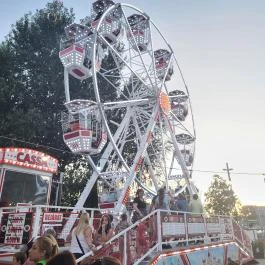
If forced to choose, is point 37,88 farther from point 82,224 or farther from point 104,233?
point 82,224

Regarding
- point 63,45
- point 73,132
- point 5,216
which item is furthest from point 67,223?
point 63,45

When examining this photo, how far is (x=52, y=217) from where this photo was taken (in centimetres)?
889

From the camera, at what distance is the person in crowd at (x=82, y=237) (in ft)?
20.2

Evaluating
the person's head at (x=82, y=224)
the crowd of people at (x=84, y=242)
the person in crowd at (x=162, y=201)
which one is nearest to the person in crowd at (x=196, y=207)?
the crowd of people at (x=84, y=242)

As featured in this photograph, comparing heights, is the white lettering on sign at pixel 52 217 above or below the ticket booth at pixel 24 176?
below

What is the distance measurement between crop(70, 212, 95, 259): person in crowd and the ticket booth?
464cm

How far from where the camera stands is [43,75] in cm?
2466

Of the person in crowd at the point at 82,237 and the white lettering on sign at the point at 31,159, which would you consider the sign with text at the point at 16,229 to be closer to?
the white lettering on sign at the point at 31,159

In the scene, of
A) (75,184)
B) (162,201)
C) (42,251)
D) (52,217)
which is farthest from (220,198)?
(42,251)

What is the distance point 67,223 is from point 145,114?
10.3m

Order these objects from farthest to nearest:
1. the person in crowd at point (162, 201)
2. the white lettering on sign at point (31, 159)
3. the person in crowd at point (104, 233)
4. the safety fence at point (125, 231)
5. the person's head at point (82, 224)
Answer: the white lettering on sign at point (31, 159) → the person in crowd at point (162, 201) → the person in crowd at point (104, 233) → the safety fence at point (125, 231) → the person's head at point (82, 224)

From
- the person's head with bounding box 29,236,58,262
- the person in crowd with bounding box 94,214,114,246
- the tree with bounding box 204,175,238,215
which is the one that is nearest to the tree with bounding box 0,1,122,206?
the person in crowd with bounding box 94,214,114,246

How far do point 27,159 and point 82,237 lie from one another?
545cm

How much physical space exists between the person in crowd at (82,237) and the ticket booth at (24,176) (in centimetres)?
464
